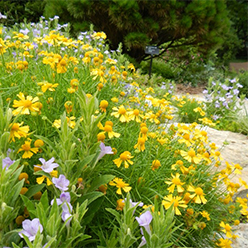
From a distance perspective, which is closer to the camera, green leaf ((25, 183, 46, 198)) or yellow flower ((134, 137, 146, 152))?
green leaf ((25, 183, 46, 198))

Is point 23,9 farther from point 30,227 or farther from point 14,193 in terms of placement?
point 30,227

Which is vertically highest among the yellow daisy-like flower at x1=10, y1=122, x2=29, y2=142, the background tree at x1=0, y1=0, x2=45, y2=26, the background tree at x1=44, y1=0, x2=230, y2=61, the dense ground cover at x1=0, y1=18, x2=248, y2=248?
the yellow daisy-like flower at x1=10, y1=122, x2=29, y2=142

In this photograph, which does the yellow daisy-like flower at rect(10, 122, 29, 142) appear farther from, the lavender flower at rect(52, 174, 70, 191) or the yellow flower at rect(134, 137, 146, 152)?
the yellow flower at rect(134, 137, 146, 152)

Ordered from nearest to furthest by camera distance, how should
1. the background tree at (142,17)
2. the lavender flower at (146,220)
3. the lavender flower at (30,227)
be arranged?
the lavender flower at (30,227)
the lavender flower at (146,220)
the background tree at (142,17)

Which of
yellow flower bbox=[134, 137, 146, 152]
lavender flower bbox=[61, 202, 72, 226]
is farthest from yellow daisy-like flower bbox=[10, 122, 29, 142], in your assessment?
yellow flower bbox=[134, 137, 146, 152]

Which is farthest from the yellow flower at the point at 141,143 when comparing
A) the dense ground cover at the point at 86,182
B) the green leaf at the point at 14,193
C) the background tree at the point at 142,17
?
the background tree at the point at 142,17

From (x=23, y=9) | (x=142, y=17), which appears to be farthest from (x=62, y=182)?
(x=23, y=9)

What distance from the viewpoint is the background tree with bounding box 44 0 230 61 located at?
20.9 ft

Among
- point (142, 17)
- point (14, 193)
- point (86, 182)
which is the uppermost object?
point (14, 193)

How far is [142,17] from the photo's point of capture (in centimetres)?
670

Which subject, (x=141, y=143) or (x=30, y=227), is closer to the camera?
(x=30, y=227)

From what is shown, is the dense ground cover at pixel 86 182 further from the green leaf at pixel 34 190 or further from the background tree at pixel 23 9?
the background tree at pixel 23 9

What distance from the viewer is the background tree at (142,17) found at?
20.9 ft

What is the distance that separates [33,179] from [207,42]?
677 cm
